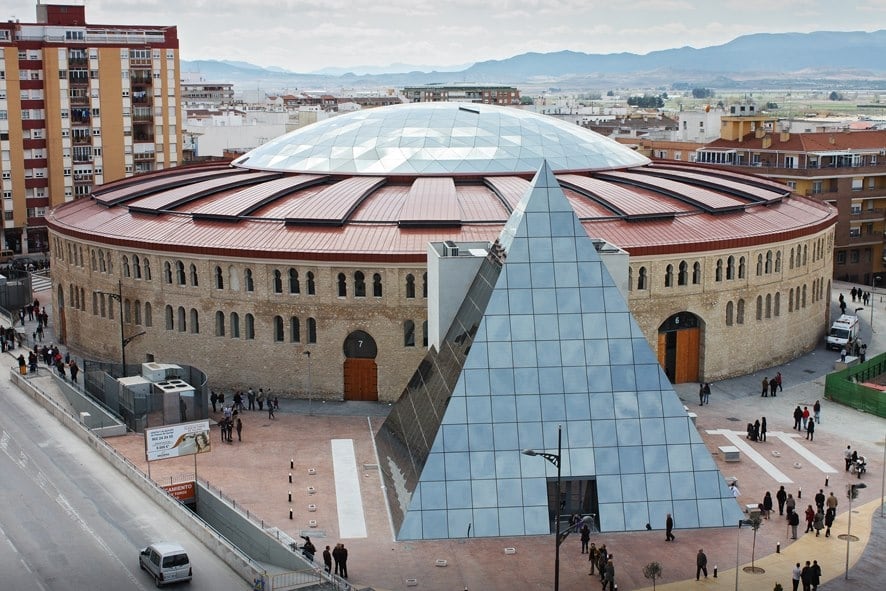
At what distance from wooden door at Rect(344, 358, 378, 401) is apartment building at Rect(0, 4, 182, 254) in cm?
6386

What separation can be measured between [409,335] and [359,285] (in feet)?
12.2

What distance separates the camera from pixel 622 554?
4403cm

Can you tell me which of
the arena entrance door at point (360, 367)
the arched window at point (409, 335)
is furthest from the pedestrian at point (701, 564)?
the arena entrance door at point (360, 367)

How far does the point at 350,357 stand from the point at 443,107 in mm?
29360

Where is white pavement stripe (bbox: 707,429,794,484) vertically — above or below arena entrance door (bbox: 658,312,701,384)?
below

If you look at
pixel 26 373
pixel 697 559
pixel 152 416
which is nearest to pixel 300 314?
pixel 152 416

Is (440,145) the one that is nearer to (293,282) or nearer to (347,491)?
(293,282)

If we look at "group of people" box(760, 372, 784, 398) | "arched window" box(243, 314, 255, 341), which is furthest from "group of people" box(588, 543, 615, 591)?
"arched window" box(243, 314, 255, 341)

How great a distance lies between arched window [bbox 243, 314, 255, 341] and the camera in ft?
216

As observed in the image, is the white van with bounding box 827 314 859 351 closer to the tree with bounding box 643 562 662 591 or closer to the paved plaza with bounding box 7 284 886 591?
the paved plaza with bounding box 7 284 886 591

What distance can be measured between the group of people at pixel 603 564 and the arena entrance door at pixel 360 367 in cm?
2326

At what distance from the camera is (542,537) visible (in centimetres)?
4572

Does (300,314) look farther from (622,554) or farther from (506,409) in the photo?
Result: (622,554)

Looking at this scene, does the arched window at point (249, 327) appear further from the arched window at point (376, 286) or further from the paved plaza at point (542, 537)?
the arched window at point (376, 286)
